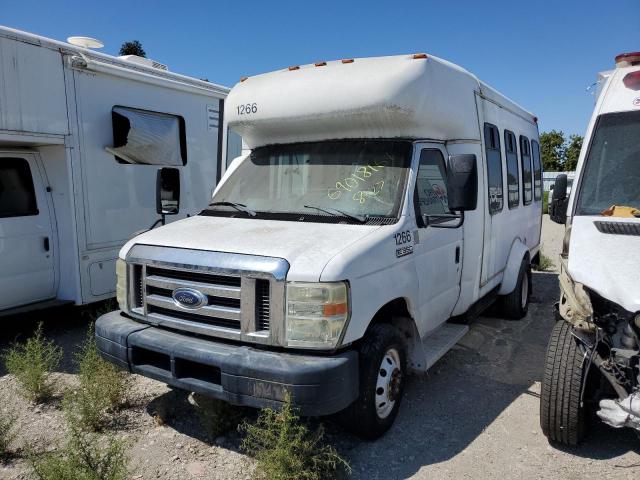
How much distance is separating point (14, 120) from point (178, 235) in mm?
2699

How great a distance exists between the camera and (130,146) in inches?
247

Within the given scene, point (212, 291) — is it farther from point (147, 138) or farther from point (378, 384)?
point (147, 138)

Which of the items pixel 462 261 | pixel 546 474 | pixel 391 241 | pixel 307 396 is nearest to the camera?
pixel 307 396

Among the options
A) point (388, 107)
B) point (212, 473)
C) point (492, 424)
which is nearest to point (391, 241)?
point (388, 107)

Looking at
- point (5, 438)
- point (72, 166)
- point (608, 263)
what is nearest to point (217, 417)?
point (5, 438)

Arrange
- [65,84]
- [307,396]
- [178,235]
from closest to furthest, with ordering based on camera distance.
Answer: [307,396]
[178,235]
[65,84]

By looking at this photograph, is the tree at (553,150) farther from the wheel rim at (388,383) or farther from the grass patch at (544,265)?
the wheel rim at (388,383)

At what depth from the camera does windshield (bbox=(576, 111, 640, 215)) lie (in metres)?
3.79

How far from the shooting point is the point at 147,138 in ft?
21.3

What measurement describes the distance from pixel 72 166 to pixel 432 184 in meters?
3.99

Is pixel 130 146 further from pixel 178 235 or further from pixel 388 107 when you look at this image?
pixel 388 107

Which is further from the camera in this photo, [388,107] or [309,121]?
[309,121]

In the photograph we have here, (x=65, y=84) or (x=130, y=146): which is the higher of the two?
(x=65, y=84)

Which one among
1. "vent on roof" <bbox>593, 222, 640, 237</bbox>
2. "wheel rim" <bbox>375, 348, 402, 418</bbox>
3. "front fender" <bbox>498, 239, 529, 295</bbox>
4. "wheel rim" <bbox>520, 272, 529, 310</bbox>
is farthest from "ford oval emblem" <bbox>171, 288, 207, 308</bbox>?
"wheel rim" <bbox>520, 272, 529, 310</bbox>
